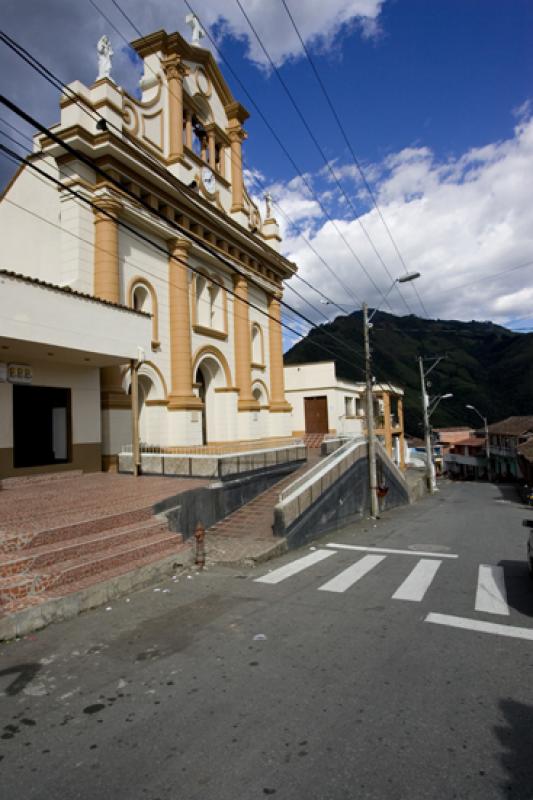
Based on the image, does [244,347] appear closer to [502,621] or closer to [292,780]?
[502,621]

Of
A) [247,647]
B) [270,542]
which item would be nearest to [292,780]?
[247,647]

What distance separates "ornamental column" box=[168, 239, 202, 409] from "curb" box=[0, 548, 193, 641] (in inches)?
440

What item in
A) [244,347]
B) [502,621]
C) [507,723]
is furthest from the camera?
[244,347]

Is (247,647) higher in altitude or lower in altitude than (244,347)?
lower

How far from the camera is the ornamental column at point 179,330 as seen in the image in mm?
19562

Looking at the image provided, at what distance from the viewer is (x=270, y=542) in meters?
11.2

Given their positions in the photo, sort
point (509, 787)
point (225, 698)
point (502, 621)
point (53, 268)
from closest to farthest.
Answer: point (509, 787) → point (225, 698) → point (502, 621) → point (53, 268)

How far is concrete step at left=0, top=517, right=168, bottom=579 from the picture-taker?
6930 millimetres

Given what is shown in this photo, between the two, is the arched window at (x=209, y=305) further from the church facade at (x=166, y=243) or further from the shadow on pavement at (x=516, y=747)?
the shadow on pavement at (x=516, y=747)

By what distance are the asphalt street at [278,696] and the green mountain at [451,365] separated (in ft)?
253

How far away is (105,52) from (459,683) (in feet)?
72.2

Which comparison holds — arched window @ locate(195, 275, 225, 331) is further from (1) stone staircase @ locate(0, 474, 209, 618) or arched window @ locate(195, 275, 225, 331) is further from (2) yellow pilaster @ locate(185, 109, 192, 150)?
(1) stone staircase @ locate(0, 474, 209, 618)

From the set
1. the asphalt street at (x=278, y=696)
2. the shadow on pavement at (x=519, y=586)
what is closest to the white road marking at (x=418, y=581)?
the asphalt street at (x=278, y=696)

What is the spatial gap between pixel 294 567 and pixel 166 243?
603 inches
